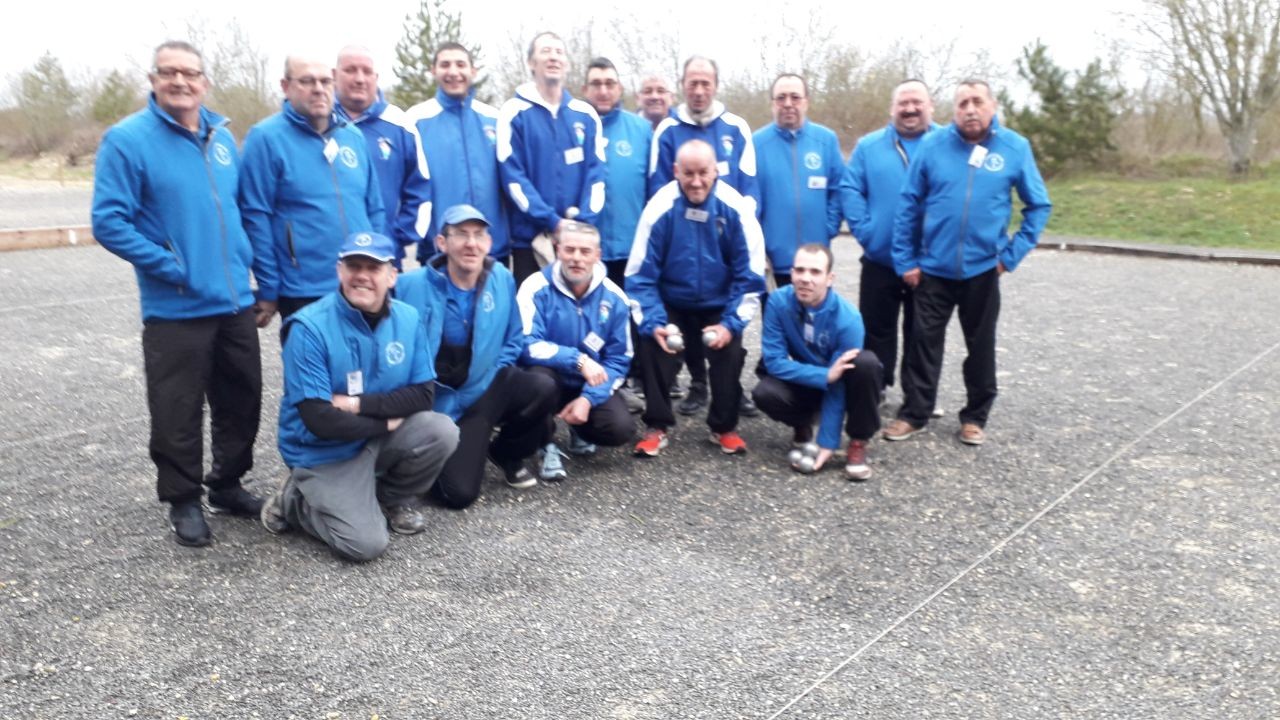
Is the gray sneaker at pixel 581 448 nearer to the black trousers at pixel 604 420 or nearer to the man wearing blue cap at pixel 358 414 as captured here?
the black trousers at pixel 604 420

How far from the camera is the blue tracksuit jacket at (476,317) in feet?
14.8

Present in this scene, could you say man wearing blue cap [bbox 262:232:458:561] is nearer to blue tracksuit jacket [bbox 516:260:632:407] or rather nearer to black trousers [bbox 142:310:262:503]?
black trousers [bbox 142:310:262:503]

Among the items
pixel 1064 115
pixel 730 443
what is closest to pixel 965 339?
pixel 730 443

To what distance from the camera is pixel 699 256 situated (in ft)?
17.4

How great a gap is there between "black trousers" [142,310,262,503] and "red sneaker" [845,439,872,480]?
2.63 metres

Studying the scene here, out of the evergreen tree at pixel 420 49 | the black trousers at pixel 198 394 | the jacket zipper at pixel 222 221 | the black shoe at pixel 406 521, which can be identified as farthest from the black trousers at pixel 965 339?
the evergreen tree at pixel 420 49

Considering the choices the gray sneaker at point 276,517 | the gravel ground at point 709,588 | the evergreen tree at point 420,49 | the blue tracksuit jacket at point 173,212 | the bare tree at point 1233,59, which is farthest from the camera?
the evergreen tree at point 420,49

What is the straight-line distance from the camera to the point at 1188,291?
10203mm

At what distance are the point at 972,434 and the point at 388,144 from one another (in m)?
3.24

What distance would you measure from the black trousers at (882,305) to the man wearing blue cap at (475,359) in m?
2.04

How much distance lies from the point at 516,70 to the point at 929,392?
31.9 m

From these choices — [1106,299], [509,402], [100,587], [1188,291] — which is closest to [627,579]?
[509,402]

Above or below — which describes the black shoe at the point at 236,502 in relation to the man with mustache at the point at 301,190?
below

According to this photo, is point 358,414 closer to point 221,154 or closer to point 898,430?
point 221,154
